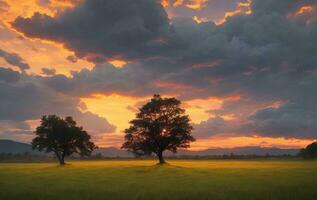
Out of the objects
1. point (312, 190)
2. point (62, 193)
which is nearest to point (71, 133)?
point (62, 193)

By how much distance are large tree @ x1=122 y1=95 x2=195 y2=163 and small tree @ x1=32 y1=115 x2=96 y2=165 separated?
26.1m

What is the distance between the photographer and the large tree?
316 feet

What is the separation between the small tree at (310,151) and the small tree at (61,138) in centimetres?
9162

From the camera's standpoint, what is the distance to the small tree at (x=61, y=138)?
115 m

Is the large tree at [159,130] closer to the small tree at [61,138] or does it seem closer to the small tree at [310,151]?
the small tree at [61,138]

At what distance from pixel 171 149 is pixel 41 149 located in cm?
4235

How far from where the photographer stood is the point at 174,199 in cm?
2741

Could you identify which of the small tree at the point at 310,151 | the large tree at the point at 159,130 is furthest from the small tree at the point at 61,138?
the small tree at the point at 310,151

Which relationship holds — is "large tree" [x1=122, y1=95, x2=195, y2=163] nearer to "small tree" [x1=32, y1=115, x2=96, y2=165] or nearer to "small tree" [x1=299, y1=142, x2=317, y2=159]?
"small tree" [x1=32, y1=115, x2=96, y2=165]

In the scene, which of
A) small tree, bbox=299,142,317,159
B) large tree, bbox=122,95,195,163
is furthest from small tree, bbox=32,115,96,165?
small tree, bbox=299,142,317,159

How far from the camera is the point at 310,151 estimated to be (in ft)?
521

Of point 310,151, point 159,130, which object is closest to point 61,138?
point 159,130

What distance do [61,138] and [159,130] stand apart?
1395 inches

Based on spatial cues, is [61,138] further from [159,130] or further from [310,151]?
[310,151]
